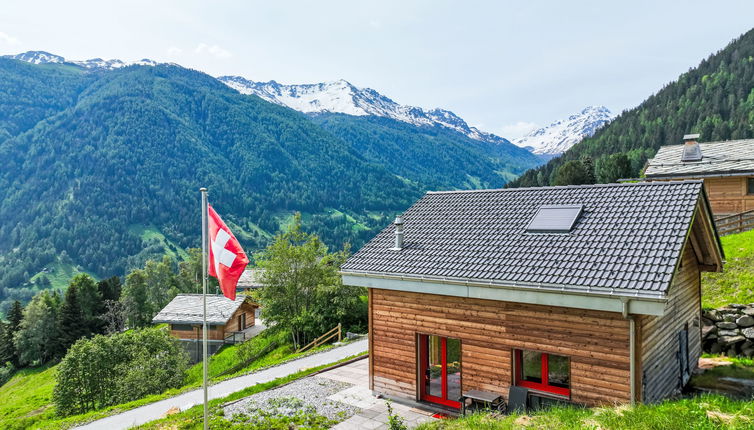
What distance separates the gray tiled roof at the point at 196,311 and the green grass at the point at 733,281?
39444 millimetres

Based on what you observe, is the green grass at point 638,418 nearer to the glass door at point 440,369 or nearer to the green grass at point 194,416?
the glass door at point 440,369

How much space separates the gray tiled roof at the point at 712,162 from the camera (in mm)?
29297

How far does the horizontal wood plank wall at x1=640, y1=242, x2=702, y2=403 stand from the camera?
10586mm

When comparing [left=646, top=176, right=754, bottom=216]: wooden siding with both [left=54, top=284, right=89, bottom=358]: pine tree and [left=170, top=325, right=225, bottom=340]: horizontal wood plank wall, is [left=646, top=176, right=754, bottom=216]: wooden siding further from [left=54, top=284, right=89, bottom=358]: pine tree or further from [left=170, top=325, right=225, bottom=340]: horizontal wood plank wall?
[left=54, top=284, right=89, bottom=358]: pine tree

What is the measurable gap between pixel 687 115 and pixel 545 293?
11588 centimetres

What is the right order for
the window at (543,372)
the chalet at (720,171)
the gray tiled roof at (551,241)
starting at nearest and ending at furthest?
1. the gray tiled roof at (551,241)
2. the window at (543,372)
3. the chalet at (720,171)

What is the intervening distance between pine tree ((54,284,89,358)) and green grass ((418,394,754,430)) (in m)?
67.5

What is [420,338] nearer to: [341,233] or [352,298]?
[352,298]

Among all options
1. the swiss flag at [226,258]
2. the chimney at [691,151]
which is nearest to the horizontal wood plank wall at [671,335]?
the swiss flag at [226,258]

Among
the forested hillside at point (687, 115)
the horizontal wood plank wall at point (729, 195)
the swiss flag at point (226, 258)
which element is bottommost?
the swiss flag at point (226, 258)

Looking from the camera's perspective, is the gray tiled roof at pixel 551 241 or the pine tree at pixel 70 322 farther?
the pine tree at pixel 70 322

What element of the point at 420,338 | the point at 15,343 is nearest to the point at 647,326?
the point at 420,338

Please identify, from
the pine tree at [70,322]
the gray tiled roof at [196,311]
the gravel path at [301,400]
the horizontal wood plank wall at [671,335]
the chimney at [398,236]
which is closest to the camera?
the horizontal wood plank wall at [671,335]

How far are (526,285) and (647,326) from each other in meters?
2.74
